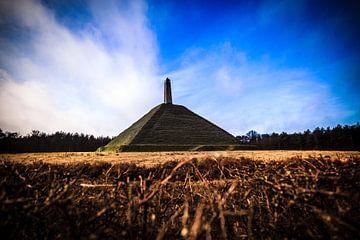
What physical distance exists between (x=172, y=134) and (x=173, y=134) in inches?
7.7

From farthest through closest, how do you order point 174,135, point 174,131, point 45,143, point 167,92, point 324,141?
point 45,143
point 324,141
point 167,92
point 174,131
point 174,135

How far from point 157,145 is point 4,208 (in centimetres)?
3136

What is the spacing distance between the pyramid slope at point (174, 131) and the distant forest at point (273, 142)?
11234 millimetres

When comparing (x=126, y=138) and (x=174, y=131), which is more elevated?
(x=174, y=131)

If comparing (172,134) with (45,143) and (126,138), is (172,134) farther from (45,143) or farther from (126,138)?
(45,143)

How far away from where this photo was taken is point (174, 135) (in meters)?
38.4

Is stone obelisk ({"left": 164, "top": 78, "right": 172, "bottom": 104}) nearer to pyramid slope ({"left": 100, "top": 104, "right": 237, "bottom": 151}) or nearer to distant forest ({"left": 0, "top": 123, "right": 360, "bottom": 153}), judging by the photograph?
pyramid slope ({"left": 100, "top": 104, "right": 237, "bottom": 151})

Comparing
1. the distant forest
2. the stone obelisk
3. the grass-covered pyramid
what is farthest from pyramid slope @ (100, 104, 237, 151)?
the distant forest

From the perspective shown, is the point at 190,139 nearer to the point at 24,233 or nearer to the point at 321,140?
the point at 24,233

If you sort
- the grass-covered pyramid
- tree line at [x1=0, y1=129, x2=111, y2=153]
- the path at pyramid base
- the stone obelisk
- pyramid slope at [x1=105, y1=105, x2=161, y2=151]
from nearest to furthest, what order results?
the path at pyramid base, the grass-covered pyramid, pyramid slope at [x1=105, y1=105, x2=161, y2=151], the stone obelisk, tree line at [x1=0, y1=129, x2=111, y2=153]

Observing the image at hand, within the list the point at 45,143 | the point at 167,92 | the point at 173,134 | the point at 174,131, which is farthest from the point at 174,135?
the point at 45,143

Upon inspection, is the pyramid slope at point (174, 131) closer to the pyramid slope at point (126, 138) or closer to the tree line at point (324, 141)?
the pyramid slope at point (126, 138)

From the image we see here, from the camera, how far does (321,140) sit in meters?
58.8

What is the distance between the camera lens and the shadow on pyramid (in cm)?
3331
